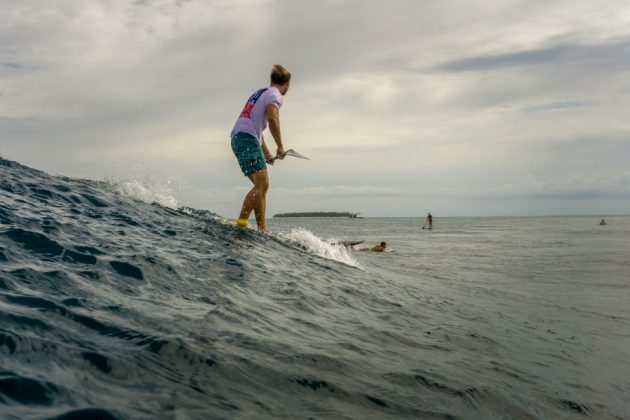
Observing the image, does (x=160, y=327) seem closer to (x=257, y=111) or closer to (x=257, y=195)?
(x=257, y=195)

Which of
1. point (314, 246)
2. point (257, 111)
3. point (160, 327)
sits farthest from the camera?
point (314, 246)

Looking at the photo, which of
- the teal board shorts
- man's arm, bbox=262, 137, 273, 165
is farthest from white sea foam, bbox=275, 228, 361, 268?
the teal board shorts

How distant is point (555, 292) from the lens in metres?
9.57

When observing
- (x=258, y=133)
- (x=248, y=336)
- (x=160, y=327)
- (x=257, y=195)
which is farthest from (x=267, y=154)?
(x=160, y=327)

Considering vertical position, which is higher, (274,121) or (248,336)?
(274,121)

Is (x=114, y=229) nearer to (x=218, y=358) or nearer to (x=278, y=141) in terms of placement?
(x=278, y=141)

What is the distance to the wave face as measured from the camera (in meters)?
2.36

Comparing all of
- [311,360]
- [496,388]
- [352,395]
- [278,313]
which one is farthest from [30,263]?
[496,388]

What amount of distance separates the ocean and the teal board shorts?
3.82 ft

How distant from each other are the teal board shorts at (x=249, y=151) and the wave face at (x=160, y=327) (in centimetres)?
155

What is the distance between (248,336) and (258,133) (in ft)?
16.6

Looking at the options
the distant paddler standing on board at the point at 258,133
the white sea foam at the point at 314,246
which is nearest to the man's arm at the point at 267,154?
the distant paddler standing on board at the point at 258,133

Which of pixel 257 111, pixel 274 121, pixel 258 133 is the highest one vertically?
pixel 257 111

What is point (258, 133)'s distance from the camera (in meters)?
8.11
